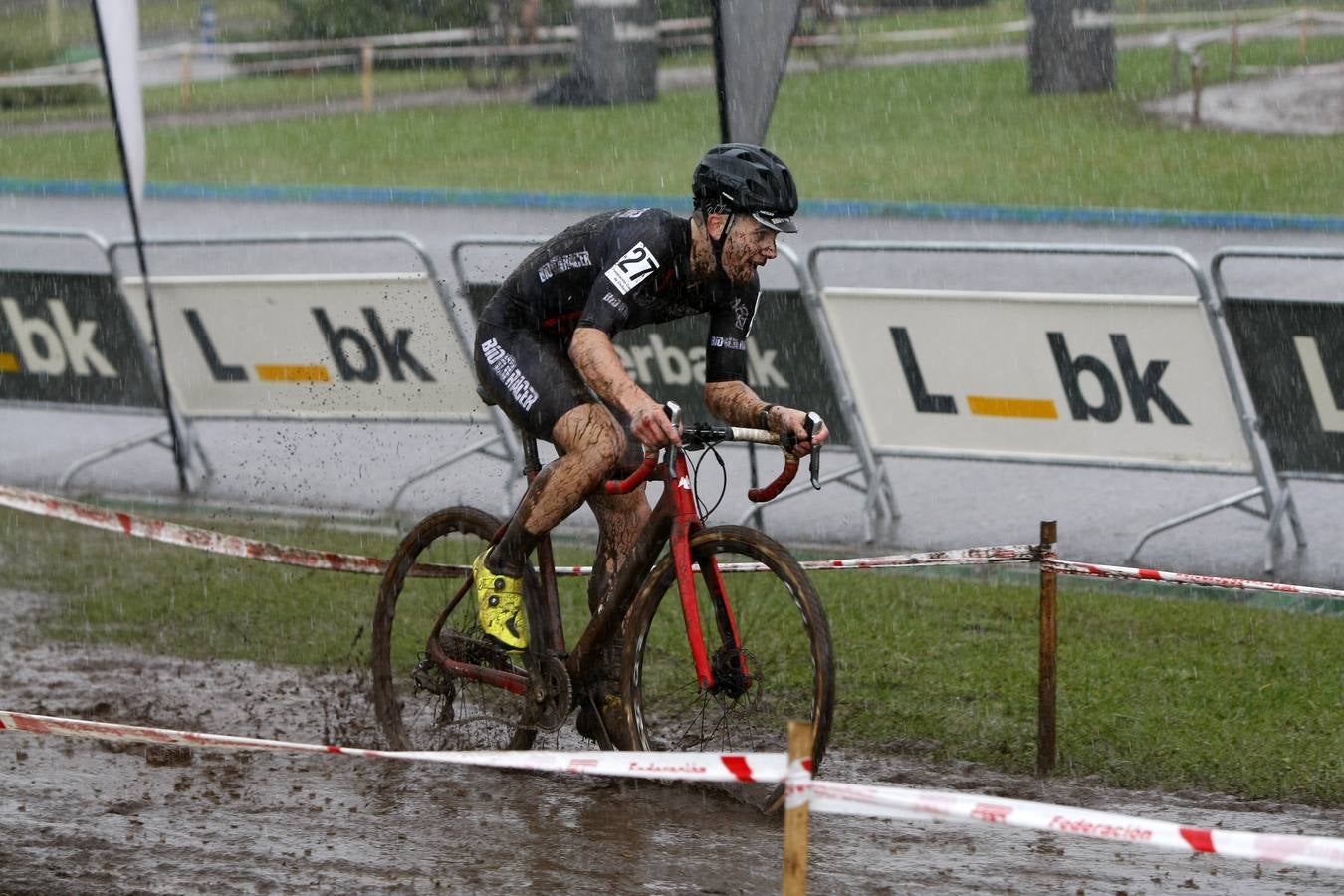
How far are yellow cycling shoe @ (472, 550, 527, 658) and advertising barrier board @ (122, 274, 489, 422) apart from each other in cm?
442

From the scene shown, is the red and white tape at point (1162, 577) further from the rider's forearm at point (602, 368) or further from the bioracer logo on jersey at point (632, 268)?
the bioracer logo on jersey at point (632, 268)

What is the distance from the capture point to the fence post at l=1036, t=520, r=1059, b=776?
621cm

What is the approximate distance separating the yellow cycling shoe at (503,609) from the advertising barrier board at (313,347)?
4.42 metres

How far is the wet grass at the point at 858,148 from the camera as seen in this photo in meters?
26.2

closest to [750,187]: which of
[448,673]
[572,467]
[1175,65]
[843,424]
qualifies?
[572,467]

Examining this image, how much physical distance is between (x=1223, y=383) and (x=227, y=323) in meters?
5.53

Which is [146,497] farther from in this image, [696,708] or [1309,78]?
[1309,78]

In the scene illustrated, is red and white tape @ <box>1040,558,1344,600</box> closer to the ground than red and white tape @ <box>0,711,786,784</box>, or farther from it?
closer to the ground

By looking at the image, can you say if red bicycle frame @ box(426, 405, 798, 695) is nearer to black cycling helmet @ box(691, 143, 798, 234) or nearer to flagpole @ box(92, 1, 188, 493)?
black cycling helmet @ box(691, 143, 798, 234)

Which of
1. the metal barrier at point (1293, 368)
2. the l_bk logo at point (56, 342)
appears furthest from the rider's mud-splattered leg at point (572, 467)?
the l_bk logo at point (56, 342)

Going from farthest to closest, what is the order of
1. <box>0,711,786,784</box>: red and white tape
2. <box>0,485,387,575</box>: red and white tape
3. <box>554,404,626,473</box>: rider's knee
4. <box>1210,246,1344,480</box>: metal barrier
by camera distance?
<box>1210,246,1344,480</box>: metal barrier < <box>0,485,387,575</box>: red and white tape < <box>554,404,626,473</box>: rider's knee < <box>0,711,786,784</box>: red and white tape

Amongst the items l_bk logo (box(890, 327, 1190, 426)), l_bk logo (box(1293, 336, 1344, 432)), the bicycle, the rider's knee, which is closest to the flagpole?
the bicycle

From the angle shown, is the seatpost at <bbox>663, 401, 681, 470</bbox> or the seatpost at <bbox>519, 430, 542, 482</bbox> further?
the seatpost at <bbox>519, 430, 542, 482</bbox>

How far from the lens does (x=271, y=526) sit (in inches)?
410
